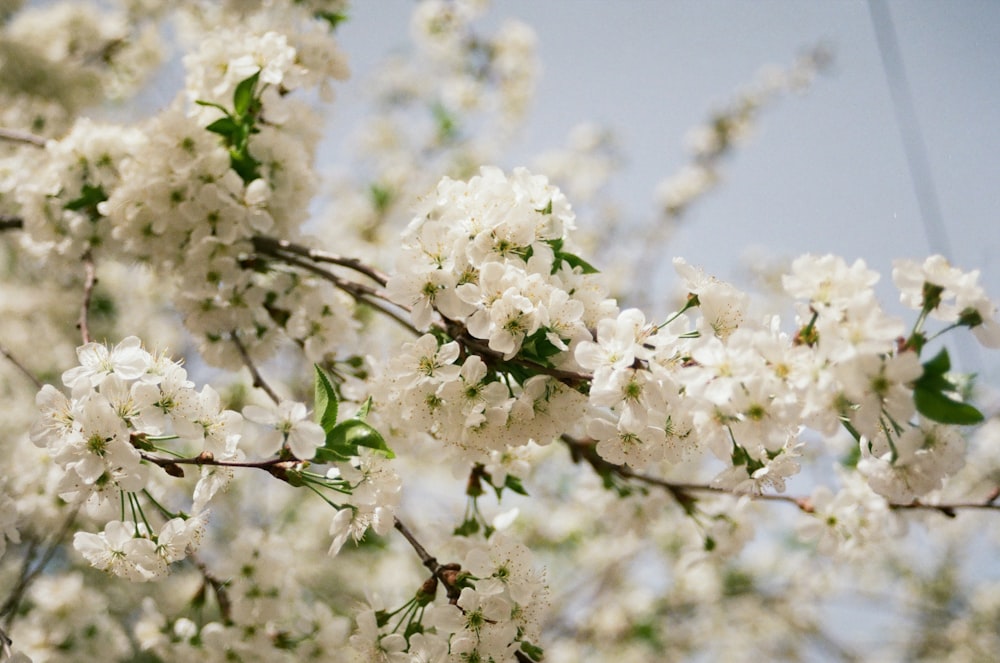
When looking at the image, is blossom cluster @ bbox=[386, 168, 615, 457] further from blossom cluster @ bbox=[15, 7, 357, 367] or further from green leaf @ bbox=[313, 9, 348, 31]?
green leaf @ bbox=[313, 9, 348, 31]

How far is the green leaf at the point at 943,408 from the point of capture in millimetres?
879

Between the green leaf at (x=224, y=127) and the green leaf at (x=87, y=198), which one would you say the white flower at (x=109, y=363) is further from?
the green leaf at (x=87, y=198)

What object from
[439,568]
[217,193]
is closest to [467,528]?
[439,568]

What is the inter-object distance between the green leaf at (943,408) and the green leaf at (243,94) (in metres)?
1.56

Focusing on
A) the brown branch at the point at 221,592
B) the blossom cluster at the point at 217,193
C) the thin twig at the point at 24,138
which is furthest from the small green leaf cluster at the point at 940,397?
the thin twig at the point at 24,138

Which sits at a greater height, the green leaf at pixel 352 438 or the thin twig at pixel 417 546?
the green leaf at pixel 352 438

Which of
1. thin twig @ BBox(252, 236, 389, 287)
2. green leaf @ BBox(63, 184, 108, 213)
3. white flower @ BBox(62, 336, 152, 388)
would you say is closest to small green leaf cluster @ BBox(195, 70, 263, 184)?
thin twig @ BBox(252, 236, 389, 287)

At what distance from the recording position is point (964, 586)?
18.9 ft

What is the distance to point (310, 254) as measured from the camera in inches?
65.2

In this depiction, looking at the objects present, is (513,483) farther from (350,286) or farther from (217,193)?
(217,193)

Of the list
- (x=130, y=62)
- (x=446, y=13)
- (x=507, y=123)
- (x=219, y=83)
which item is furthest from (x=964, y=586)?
(x=130, y=62)

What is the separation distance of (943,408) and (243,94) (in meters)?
1.61

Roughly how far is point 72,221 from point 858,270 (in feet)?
6.36

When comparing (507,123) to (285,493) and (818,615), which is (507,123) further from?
(818,615)
